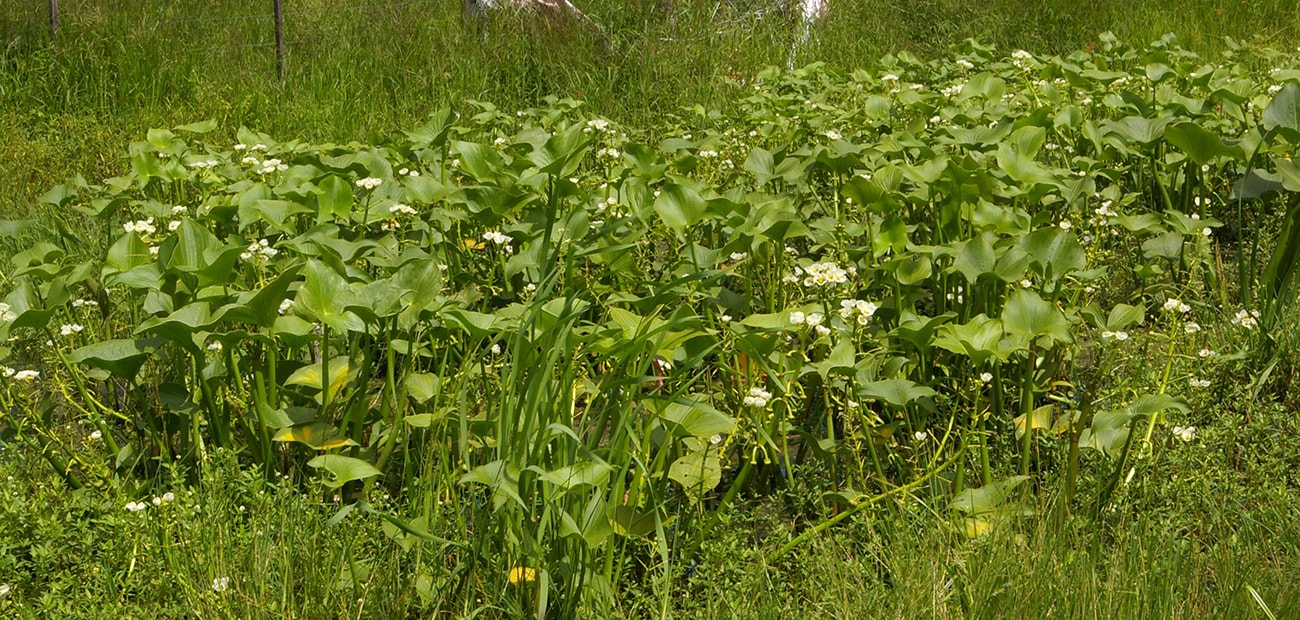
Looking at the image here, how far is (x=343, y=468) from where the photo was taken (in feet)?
7.50

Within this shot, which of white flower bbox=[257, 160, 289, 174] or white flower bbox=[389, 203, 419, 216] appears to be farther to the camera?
white flower bbox=[257, 160, 289, 174]

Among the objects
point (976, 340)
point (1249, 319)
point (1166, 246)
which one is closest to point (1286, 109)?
point (1166, 246)

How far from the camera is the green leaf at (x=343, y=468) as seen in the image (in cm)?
226

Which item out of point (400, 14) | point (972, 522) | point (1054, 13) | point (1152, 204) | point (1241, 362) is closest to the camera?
point (972, 522)

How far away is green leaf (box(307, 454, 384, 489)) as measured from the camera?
7.41ft

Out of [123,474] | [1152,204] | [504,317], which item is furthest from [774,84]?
[123,474]

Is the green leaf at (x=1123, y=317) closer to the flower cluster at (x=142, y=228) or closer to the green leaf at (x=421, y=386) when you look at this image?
the green leaf at (x=421, y=386)

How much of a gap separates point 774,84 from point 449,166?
203 cm

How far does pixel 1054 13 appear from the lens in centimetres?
760

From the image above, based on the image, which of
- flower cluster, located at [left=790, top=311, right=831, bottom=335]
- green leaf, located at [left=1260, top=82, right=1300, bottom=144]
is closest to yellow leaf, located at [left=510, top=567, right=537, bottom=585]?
flower cluster, located at [left=790, top=311, right=831, bottom=335]

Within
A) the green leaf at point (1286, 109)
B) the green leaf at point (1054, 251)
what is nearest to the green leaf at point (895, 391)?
the green leaf at point (1054, 251)

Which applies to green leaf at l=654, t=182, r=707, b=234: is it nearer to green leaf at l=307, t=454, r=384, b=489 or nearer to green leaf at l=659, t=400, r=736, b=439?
green leaf at l=659, t=400, r=736, b=439

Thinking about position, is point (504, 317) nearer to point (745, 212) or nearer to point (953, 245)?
point (745, 212)

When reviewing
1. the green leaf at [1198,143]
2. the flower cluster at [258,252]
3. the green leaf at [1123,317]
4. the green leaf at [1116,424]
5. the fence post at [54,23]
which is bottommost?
the green leaf at [1116,424]
